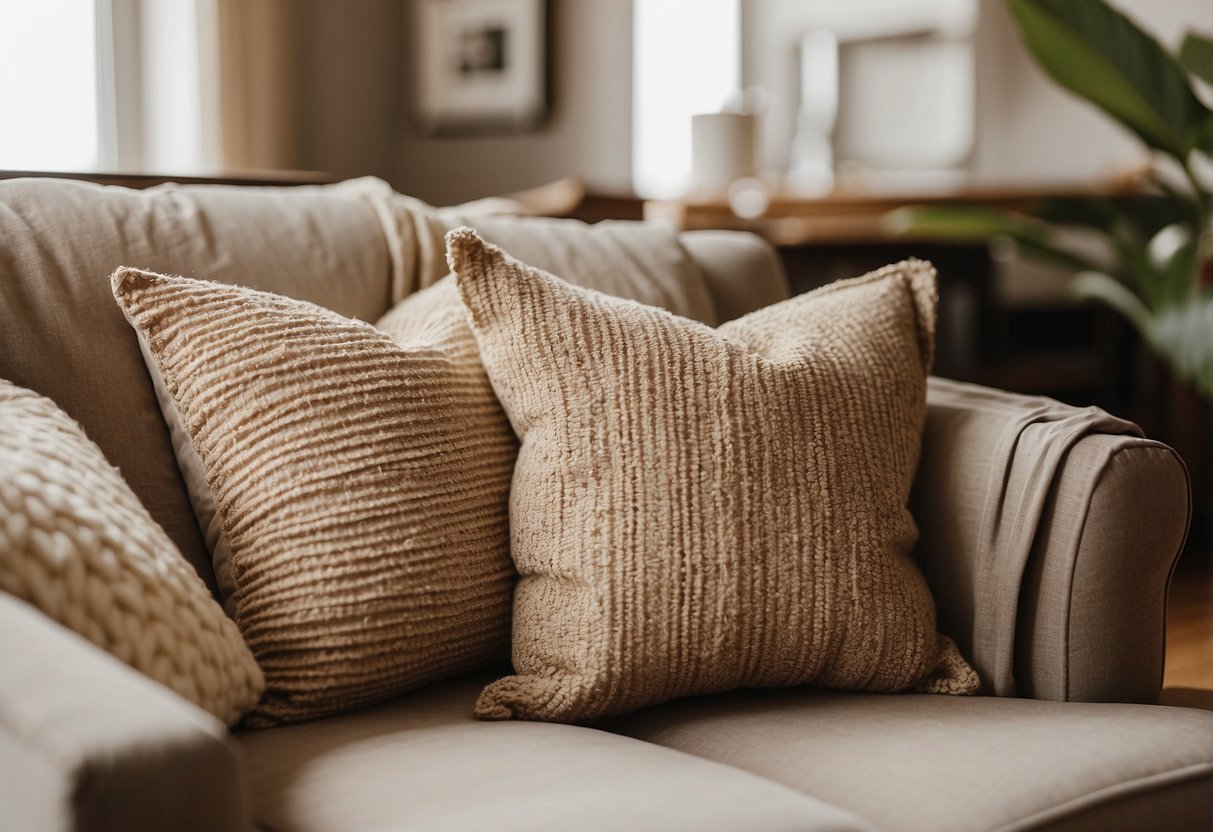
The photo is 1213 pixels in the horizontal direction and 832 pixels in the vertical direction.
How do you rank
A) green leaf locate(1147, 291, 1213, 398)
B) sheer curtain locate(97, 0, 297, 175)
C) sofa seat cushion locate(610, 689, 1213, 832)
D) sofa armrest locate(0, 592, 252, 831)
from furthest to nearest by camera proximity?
sheer curtain locate(97, 0, 297, 175), green leaf locate(1147, 291, 1213, 398), sofa seat cushion locate(610, 689, 1213, 832), sofa armrest locate(0, 592, 252, 831)

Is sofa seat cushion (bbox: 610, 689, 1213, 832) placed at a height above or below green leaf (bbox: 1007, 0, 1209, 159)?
below

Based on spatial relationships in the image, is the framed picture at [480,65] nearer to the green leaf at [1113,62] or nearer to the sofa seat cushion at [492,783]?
the green leaf at [1113,62]

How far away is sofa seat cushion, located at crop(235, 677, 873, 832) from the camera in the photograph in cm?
79

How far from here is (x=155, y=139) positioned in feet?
12.9

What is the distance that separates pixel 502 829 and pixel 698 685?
33 centimetres

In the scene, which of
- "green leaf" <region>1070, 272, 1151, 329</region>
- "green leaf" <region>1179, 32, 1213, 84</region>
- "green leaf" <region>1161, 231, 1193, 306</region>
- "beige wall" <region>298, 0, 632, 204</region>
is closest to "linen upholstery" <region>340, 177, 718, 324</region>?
"green leaf" <region>1179, 32, 1213, 84</region>

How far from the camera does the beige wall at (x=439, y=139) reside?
4453mm

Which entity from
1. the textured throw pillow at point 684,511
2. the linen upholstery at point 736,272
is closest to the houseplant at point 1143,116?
the linen upholstery at point 736,272

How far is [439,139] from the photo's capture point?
4770 millimetres

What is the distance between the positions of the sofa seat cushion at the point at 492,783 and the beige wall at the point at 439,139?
357 cm

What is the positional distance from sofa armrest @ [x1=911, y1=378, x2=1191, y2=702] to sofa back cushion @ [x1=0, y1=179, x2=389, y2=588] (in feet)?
2.22

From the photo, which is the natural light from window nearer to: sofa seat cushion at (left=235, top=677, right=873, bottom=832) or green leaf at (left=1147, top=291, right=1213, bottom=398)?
green leaf at (left=1147, top=291, right=1213, bottom=398)

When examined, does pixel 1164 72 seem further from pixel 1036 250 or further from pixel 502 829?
pixel 502 829

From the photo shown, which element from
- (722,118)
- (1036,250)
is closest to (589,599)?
(1036,250)
